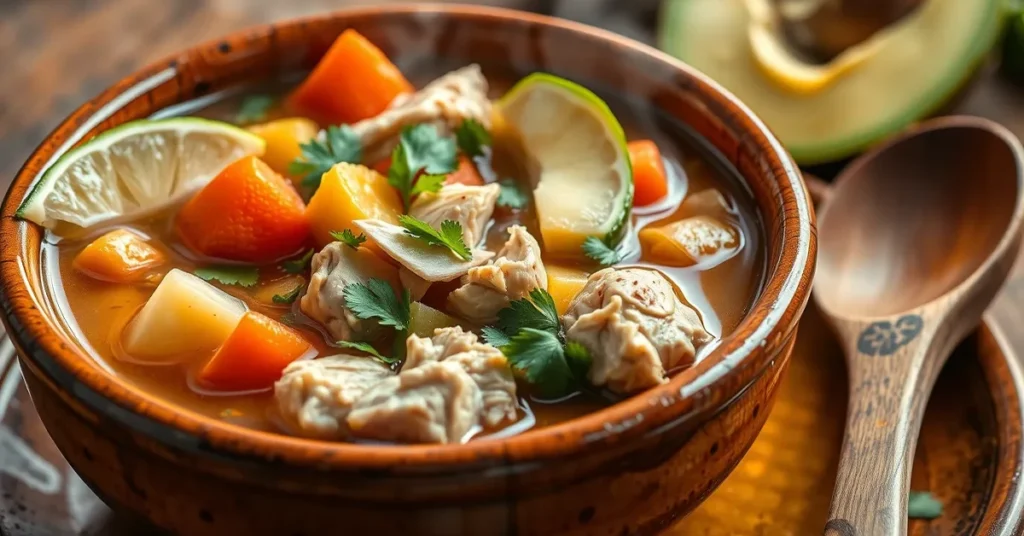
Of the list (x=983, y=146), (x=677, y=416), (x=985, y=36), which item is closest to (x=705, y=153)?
(x=983, y=146)

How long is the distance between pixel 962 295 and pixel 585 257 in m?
0.88

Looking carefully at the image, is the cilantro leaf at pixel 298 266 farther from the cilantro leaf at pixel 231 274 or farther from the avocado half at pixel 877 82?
the avocado half at pixel 877 82

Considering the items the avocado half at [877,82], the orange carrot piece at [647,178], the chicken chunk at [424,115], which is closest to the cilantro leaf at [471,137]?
the chicken chunk at [424,115]

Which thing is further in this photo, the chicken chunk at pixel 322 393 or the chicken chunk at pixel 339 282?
the chicken chunk at pixel 339 282

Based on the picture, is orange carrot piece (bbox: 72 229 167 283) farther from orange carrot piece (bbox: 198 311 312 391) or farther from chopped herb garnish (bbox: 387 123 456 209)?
chopped herb garnish (bbox: 387 123 456 209)

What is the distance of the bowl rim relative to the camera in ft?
4.96

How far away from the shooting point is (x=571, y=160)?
2.37 metres

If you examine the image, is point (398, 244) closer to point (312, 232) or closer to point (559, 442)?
point (312, 232)

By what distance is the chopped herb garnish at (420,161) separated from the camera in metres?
2.24

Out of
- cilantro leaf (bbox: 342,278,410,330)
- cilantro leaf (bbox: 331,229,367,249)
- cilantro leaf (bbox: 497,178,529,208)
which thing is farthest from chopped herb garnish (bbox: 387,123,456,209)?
cilantro leaf (bbox: 342,278,410,330)

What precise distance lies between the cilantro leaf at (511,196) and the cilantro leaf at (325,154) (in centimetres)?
34

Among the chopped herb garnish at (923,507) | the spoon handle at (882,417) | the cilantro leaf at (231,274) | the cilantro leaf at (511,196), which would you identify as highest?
the cilantro leaf at (231,274)

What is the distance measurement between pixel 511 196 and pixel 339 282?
0.53 meters

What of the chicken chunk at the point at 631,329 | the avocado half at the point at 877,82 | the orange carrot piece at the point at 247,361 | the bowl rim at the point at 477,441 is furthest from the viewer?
the avocado half at the point at 877,82
